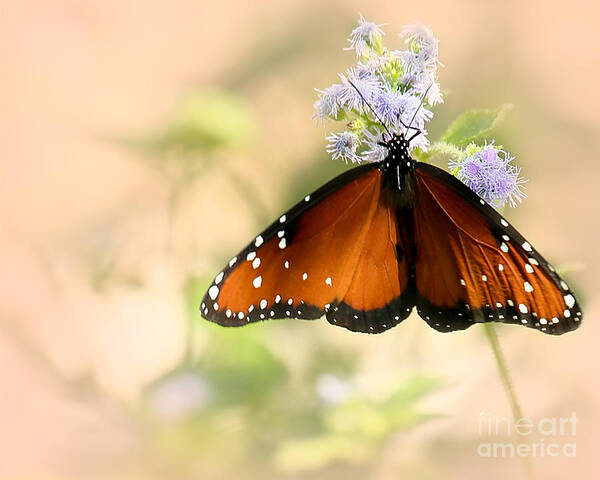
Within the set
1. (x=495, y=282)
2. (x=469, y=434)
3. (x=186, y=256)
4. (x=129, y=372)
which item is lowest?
(x=495, y=282)

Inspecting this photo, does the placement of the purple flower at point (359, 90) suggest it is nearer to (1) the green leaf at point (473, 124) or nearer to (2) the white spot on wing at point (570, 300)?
(1) the green leaf at point (473, 124)

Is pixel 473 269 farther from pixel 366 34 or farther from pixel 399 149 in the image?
pixel 366 34

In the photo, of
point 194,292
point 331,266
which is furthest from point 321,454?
point 331,266

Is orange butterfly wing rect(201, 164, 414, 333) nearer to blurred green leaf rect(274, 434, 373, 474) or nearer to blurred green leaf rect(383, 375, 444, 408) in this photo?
blurred green leaf rect(383, 375, 444, 408)

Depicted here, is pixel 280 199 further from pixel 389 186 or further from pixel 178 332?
pixel 389 186

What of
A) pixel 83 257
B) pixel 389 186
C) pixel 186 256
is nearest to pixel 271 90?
pixel 186 256

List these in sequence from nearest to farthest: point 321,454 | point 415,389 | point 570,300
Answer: point 570,300 < point 415,389 < point 321,454
